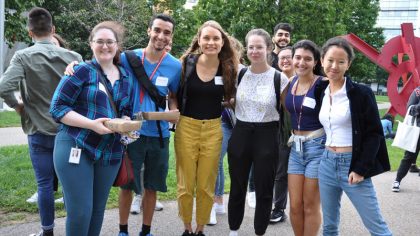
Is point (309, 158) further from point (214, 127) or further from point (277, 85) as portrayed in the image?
point (214, 127)

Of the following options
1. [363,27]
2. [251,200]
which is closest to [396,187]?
[251,200]

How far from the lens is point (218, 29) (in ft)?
13.2

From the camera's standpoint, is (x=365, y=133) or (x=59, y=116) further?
(x=365, y=133)

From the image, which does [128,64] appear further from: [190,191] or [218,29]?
[190,191]

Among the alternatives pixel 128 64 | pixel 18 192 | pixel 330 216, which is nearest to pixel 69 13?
pixel 18 192

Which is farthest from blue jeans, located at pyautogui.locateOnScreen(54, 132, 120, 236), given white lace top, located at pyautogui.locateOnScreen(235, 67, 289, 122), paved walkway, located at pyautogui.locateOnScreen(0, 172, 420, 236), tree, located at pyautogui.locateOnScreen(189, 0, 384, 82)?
tree, located at pyautogui.locateOnScreen(189, 0, 384, 82)

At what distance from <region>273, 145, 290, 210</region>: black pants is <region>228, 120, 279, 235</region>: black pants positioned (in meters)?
0.67

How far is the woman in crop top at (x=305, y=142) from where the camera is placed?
11.7ft

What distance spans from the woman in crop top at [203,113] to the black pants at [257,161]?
213 millimetres

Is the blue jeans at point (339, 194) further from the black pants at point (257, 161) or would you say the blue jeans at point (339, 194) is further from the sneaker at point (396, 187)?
the sneaker at point (396, 187)

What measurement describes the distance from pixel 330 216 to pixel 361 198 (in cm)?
34

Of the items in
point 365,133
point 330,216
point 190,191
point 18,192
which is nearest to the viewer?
point 365,133

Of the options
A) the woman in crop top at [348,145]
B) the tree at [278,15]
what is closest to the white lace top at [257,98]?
the woman in crop top at [348,145]

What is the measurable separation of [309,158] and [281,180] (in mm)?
1350
